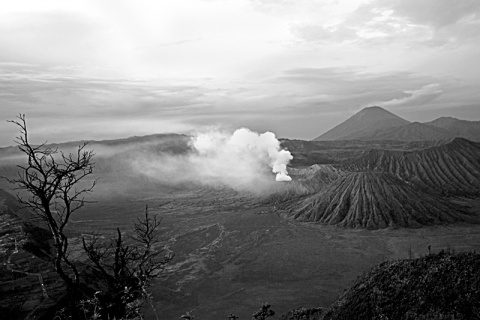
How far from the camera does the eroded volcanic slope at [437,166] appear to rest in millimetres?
73625

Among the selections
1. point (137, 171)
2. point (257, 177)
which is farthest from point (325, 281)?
point (137, 171)

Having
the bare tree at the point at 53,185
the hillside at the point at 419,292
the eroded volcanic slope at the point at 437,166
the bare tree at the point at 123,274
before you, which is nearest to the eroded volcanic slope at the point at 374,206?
the eroded volcanic slope at the point at 437,166

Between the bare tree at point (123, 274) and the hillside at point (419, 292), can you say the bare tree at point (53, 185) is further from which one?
the hillside at point (419, 292)

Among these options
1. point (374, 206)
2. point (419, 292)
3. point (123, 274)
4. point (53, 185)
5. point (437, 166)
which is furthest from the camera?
point (437, 166)

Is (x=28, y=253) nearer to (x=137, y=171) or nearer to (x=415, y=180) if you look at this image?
(x=415, y=180)

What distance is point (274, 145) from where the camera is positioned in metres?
106

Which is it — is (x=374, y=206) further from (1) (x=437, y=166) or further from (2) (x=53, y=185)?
(2) (x=53, y=185)

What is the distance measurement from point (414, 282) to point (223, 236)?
33.4 meters

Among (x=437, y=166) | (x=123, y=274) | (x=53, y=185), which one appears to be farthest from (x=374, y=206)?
(x=53, y=185)

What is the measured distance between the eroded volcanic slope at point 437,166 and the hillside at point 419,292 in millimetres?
56866

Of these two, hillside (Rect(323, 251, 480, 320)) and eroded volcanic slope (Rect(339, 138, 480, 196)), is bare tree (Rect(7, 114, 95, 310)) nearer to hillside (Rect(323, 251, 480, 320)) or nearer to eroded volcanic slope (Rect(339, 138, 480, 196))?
hillside (Rect(323, 251, 480, 320))

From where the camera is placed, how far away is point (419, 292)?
56.1 feet

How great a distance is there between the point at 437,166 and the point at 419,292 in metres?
75.7

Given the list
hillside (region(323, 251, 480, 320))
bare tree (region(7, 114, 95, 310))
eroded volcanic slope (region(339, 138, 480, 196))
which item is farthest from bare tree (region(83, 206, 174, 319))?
eroded volcanic slope (region(339, 138, 480, 196))
